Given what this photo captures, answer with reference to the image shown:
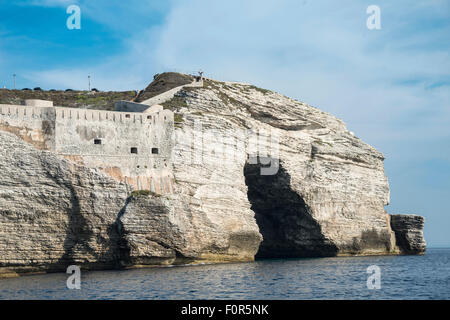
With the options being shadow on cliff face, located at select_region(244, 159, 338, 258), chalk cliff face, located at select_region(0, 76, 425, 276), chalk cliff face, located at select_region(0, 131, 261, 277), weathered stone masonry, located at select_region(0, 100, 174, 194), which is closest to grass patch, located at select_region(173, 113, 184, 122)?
chalk cliff face, located at select_region(0, 76, 425, 276)

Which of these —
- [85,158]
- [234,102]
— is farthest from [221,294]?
[234,102]

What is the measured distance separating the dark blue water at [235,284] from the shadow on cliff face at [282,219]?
14433 millimetres

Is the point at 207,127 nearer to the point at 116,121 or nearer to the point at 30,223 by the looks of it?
the point at 116,121

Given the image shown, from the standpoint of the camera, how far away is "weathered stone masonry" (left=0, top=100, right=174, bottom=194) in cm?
4306

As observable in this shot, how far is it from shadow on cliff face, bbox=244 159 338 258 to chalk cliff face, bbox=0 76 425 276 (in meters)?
0.12

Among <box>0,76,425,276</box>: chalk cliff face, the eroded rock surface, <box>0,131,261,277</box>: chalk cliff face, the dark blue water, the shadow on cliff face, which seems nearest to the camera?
the dark blue water

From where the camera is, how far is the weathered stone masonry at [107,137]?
43062mm

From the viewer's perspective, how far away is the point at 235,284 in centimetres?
3322

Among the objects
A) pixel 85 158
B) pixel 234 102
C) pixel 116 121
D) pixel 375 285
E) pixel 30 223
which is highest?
pixel 234 102

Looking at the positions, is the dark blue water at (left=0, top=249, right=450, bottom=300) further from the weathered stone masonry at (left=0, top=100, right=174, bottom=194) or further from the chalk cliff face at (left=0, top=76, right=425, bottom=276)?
the weathered stone masonry at (left=0, top=100, right=174, bottom=194)

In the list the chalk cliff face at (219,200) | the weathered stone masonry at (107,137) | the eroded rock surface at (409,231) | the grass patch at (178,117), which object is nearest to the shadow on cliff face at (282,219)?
the chalk cliff face at (219,200)

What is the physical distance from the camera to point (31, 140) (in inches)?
1681

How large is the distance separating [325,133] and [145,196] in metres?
27.0

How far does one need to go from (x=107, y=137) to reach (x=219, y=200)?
1084 centimetres
